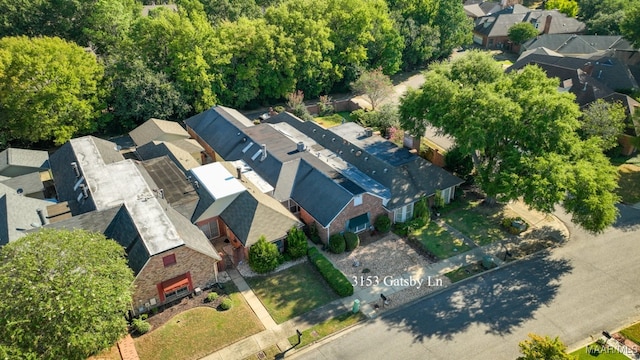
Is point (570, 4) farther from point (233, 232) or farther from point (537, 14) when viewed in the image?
point (233, 232)

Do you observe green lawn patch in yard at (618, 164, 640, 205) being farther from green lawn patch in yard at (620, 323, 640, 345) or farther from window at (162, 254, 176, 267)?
window at (162, 254, 176, 267)

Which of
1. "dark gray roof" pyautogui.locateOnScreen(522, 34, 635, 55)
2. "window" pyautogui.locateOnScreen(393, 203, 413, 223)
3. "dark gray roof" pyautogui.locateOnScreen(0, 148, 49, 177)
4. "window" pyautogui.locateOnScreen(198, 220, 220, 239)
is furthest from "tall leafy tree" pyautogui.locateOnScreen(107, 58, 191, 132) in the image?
"dark gray roof" pyautogui.locateOnScreen(522, 34, 635, 55)

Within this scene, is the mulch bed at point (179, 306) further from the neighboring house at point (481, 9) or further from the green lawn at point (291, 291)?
the neighboring house at point (481, 9)

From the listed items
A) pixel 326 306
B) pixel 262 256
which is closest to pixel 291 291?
pixel 326 306

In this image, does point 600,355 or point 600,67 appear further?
point 600,67

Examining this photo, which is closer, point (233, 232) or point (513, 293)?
point (513, 293)

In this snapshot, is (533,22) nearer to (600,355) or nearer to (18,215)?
(600,355)

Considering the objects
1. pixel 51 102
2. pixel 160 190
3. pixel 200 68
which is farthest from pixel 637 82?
pixel 51 102
